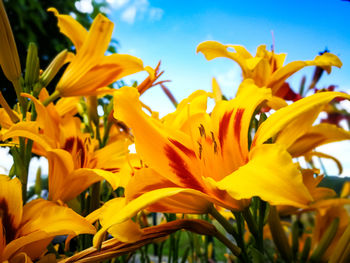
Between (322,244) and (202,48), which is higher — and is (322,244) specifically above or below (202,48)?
below

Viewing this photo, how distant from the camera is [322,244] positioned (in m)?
0.49

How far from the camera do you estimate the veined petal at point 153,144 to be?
1.10 feet

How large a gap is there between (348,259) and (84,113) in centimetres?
75

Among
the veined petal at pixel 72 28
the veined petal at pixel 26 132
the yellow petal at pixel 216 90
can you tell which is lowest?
the veined petal at pixel 26 132

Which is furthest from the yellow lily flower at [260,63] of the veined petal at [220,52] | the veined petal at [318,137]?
the veined petal at [318,137]

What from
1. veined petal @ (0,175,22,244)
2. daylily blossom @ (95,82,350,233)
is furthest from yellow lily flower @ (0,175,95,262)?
daylily blossom @ (95,82,350,233)

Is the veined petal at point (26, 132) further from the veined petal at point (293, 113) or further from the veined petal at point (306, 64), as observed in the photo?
the veined petal at point (306, 64)

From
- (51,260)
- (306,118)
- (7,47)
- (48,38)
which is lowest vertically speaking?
(51,260)

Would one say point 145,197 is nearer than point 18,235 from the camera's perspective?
Yes

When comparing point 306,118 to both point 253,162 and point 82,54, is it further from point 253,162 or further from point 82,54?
point 82,54

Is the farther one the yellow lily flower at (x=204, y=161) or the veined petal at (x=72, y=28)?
the veined petal at (x=72, y=28)

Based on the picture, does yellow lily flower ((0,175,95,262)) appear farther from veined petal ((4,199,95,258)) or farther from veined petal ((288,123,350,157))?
veined petal ((288,123,350,157))

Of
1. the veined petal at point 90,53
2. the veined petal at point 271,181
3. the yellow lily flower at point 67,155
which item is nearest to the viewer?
the veined petal at point 271,181

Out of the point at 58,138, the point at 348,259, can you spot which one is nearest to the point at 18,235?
the point at 58,138
